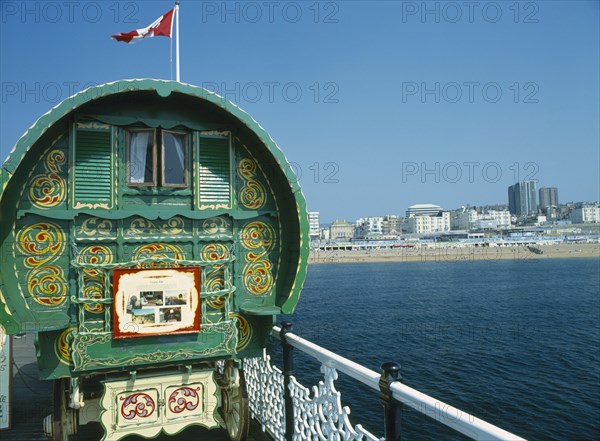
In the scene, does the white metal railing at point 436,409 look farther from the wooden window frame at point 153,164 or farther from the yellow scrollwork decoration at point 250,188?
the wooden window frame at point 153,164

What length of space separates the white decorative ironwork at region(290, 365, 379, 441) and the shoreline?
137 meters

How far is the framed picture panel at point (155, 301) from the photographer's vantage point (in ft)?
21.4

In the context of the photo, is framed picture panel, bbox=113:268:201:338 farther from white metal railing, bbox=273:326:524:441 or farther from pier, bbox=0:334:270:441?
pier, bbox=0:334:270:441

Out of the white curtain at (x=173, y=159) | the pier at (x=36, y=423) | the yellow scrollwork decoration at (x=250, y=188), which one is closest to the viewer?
the white curtain at (x=173, y=159)

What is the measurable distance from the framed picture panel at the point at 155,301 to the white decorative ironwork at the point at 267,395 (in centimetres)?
180

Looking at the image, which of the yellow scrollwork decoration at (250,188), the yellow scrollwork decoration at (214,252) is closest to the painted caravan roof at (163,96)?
the yellow scrollwork decoration at (250,188)

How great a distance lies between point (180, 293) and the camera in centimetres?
682

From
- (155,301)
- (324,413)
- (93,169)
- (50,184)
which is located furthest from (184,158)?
(324,413)

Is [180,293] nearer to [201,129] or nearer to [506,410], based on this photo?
[201,129]

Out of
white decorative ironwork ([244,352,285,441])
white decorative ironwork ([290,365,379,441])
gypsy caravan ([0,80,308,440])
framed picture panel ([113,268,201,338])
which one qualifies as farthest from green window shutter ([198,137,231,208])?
white decorative ironwork ([290,365,379,441])

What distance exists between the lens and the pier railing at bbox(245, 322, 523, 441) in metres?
3.79

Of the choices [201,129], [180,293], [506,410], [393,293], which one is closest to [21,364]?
[180,293]

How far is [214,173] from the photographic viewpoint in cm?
734

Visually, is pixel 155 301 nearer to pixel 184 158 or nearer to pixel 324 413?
pixel 184 158
